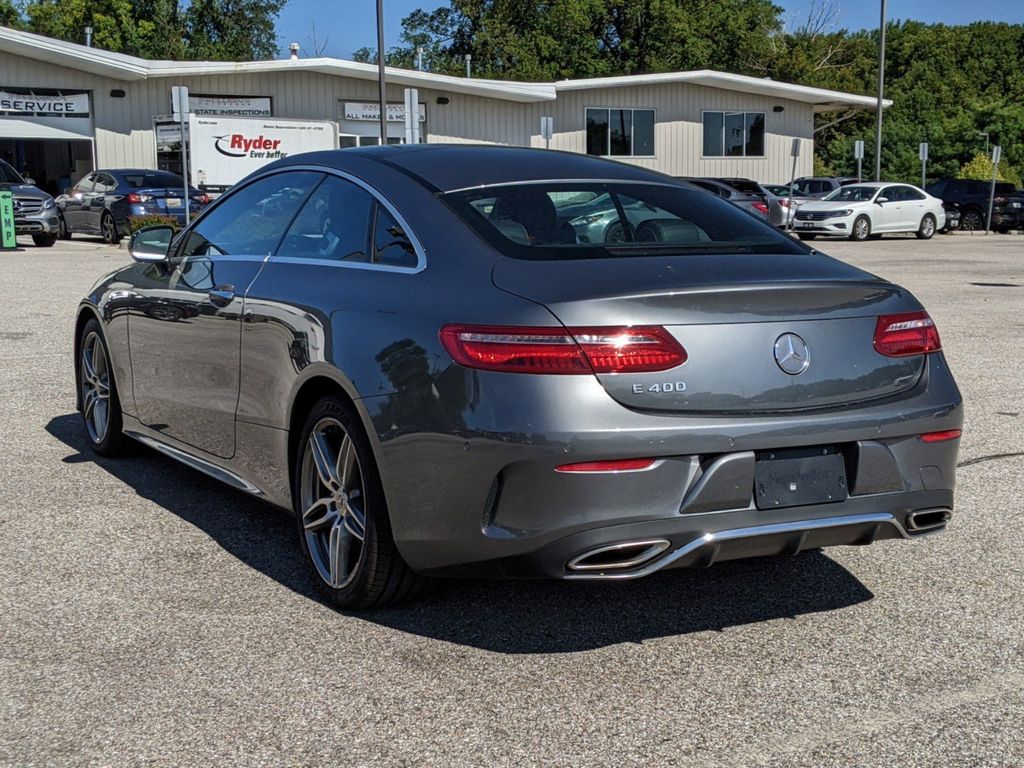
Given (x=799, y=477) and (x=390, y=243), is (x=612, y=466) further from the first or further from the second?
(x=390, y=243)

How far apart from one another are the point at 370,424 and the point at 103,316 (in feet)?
9.57

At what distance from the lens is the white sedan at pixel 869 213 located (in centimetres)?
3319

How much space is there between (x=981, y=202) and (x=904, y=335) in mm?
38652

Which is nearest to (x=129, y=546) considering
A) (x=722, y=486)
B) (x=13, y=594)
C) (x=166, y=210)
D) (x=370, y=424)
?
(x=13, y=594)

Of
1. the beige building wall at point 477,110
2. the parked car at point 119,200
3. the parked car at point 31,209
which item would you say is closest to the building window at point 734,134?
the beige building wall at point 477,110

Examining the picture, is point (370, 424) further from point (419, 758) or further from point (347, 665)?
point (419, 758)

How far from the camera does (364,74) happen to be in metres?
38.4

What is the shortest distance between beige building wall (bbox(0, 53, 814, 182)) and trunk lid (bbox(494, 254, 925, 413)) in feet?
115

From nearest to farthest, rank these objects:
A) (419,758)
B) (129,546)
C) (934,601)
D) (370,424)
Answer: (419,758) → (370,424) → (934,601) → (129,546)

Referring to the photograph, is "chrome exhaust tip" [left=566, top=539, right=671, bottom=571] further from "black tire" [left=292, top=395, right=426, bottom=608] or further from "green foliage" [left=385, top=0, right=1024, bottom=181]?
"green foliage" [left=385, top=0, right=1024, bottom=181]

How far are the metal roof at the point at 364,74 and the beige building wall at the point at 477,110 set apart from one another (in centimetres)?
48

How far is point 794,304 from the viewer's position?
12.5 ft

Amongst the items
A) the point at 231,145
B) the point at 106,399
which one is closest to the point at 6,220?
the point at 231,145

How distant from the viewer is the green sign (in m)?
24.6
